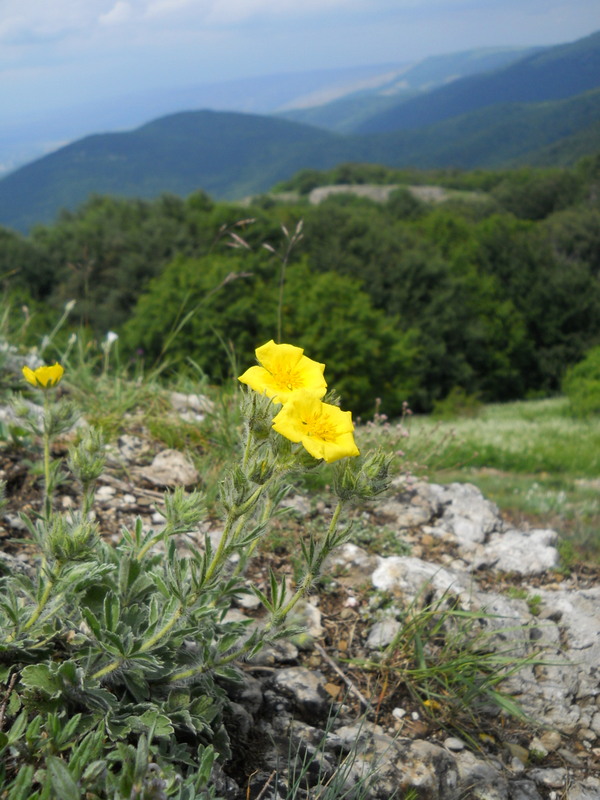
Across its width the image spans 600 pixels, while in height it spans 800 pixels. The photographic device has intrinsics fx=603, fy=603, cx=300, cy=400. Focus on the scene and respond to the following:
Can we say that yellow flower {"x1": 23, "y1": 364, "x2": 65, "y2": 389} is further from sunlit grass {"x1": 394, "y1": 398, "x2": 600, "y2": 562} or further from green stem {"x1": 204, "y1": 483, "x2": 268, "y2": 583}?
sunlit grass {"x1": 394, "y1": 398, "x2": 600, "y2": 562}

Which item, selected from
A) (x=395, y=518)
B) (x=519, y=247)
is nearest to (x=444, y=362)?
(x=519, y=247)

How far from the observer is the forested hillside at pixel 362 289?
28.2 m

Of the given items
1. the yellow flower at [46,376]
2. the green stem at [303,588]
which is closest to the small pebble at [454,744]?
the green stem at [303,588]

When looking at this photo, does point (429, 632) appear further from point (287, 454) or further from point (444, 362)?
point (444, 362)

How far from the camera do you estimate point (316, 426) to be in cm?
156

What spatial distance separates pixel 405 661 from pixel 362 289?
3512cm

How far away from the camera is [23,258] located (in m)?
41.6

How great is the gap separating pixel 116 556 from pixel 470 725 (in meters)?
1.66

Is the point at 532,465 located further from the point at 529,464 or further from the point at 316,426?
the point at 316,426

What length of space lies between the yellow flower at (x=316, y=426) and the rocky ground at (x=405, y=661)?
2.85 feet

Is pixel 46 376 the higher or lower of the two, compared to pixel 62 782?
higher

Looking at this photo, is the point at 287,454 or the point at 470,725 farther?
the point at 470,725

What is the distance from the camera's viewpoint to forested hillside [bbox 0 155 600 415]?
92.6ft

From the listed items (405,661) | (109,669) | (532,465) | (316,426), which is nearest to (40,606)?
(109,669)
